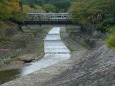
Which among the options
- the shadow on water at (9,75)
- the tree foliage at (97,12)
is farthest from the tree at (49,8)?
the shadow on water at (9,75)

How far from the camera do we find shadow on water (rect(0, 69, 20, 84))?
1064 inches

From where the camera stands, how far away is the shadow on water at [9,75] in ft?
88.7

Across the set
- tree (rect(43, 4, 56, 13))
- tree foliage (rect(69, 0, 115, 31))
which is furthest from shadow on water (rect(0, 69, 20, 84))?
tree (rect(43, 4, 56, 13))

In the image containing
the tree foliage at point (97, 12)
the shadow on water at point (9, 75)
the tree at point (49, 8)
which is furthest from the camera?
the tree at point (49, 8)

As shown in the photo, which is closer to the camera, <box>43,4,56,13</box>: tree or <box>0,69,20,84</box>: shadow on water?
<box>0,69,20,84</box>: shadow on water

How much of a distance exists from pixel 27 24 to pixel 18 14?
255 inches

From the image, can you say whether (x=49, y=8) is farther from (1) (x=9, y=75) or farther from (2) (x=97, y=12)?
(1) (x=9, y=75)

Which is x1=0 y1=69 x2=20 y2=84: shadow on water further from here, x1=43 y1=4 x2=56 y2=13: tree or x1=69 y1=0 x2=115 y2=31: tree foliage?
x1=43 y1=4 x2=56 y2=13: tree

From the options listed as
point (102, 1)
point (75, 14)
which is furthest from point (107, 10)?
point (75, 14)

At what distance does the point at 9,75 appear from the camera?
28734 millimetres

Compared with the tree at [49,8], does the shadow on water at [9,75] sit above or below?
above

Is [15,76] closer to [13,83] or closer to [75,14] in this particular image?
[13,83]

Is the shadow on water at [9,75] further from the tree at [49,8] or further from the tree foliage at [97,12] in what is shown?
the tree at [49,8]

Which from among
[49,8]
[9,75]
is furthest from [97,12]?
[49,8]
